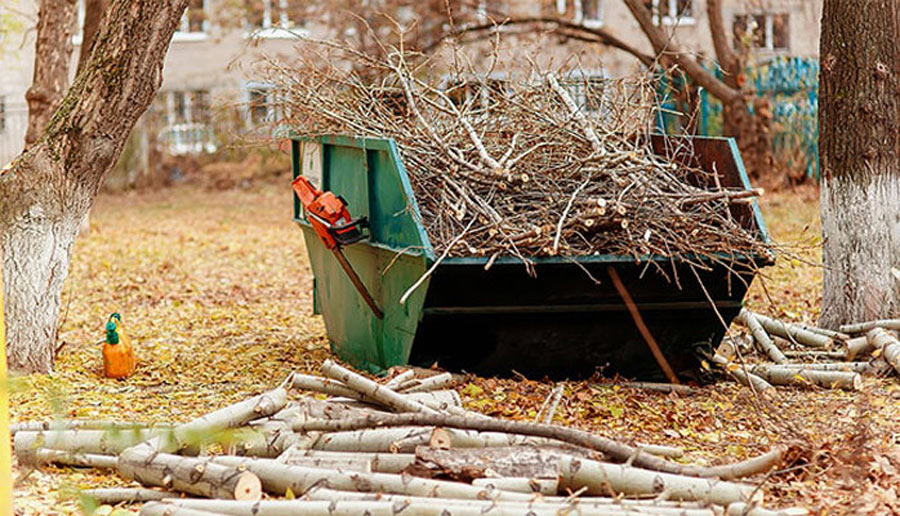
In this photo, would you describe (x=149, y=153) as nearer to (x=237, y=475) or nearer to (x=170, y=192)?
(x=170, y=192)

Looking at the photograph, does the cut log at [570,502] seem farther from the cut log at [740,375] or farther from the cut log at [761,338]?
the cut log at [761,338]

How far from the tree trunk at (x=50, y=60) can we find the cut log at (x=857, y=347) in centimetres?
1024

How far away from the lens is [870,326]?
27.5 feet

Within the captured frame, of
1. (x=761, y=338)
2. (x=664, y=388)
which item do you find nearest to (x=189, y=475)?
(x=664, y=388)

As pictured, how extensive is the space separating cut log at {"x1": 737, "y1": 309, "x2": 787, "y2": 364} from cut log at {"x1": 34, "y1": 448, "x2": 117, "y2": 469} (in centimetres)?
438

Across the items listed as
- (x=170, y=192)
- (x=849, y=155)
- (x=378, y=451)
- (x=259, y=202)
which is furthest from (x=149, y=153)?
(x=378, y=451)

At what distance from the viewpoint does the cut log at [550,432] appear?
5105 mm

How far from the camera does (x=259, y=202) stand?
2439cm

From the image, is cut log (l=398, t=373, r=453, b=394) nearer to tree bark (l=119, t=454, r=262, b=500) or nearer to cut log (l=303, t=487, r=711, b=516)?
tree bark (l=119, t=454, r=262, b=500)

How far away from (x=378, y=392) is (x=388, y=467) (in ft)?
3.02

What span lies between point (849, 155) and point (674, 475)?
4.43 metres

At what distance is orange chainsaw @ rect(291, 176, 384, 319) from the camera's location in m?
7.61

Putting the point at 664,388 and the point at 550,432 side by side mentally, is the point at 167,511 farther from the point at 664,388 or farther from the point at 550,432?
the point at 664,388

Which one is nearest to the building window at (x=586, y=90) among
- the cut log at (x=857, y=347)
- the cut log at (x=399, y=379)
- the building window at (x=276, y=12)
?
the cut log at (x=857, y=347)
